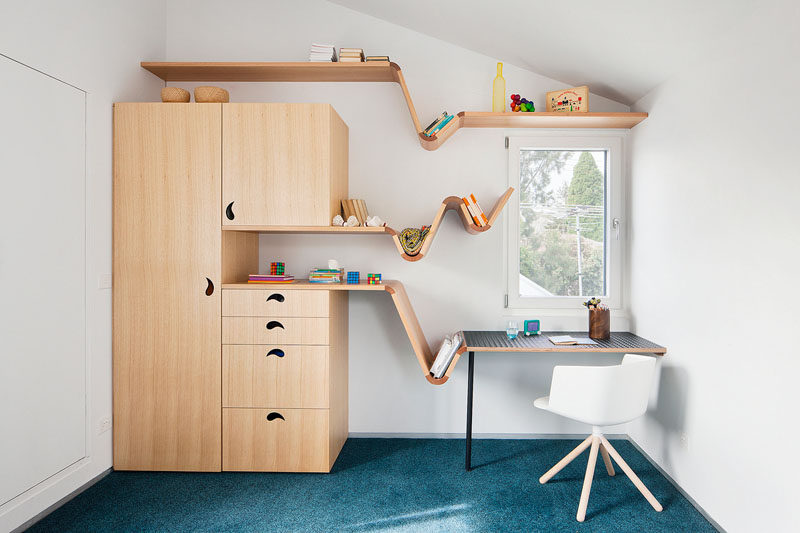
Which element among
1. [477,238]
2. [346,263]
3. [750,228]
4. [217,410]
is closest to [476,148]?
[477,238]

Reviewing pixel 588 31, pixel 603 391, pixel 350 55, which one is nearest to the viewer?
pixel 603 391

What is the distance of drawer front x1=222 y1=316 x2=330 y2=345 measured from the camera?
2.67m

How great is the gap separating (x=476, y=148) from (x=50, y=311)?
260cm

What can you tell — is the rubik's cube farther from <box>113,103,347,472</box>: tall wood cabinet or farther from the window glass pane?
the window glass pane

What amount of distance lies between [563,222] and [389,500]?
208 centimetres

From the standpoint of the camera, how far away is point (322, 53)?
2998 mm

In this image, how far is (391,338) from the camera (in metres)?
3.23

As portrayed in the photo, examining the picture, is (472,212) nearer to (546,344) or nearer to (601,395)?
(546,344)

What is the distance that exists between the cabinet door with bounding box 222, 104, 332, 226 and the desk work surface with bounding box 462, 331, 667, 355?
1.15m

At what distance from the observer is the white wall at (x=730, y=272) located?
179cm

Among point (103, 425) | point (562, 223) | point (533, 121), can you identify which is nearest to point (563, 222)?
point (562, 223)

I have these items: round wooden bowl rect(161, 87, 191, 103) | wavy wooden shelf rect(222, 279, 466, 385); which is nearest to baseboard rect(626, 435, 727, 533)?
wavy wooden shelf rect(222, 279, 466, 385)

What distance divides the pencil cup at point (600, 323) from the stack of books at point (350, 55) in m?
2.17

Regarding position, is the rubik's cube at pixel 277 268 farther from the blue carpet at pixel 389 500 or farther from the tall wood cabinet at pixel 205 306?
the blue carpet at pixel 389 500
